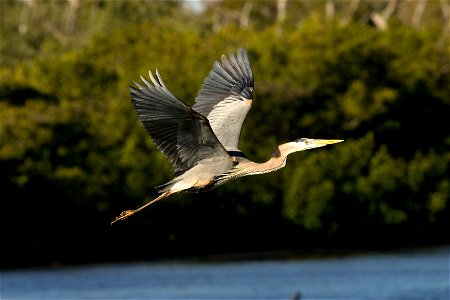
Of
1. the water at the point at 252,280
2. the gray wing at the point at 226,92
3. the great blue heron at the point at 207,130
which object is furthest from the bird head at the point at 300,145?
the water at the point at 252,280

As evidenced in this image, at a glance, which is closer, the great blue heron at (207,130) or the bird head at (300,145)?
the great blue heron at (207,130)

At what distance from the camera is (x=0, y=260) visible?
122 feet

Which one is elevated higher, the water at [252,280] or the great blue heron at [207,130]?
the water at [252,280]

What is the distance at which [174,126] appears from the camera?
12414 millimetres

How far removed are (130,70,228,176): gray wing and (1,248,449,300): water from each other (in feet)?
51.5

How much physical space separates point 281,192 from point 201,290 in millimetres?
9893

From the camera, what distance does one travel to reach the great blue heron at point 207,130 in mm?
12117

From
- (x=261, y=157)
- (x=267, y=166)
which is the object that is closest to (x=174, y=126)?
(x=267, y=166)

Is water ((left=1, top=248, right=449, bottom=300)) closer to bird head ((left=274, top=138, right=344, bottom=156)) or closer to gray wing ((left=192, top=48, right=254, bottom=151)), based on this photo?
gray wing ((left=192, top=48, right=254, bottom=151))

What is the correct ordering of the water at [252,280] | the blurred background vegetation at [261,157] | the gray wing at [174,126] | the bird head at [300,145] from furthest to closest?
the blurred background vegetation at [261,157] < the water at [252,280] < the bird head at [300,145] < the gray wing at [174,126]

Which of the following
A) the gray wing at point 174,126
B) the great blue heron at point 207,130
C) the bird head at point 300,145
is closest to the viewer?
the gray wing at point 174,126

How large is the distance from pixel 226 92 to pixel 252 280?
19499 millimetres

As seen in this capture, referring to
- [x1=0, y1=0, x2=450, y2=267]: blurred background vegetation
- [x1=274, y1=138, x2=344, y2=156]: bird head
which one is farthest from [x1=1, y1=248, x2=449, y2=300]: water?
[x1=274, y1=138, x2=344, y2=156]: bird head

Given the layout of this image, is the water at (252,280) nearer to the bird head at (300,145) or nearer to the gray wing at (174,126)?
the bird head at (300,145)
